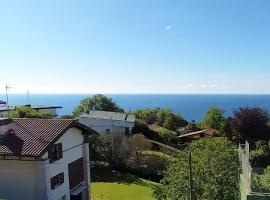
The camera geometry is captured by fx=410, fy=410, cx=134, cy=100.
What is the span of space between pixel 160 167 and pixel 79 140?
16.2 meters

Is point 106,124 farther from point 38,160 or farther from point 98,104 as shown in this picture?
point 98,104

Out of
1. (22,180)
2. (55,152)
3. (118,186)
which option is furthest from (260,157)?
(22,180)

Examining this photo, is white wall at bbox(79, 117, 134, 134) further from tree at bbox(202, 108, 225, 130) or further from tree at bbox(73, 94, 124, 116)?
tree at bbox(73, 94, 124, 116)

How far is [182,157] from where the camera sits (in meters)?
26.0

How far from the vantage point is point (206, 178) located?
21.2m

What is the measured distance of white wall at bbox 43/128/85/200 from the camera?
25.3m

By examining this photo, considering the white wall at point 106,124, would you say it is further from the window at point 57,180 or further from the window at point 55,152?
the window at point 57,180

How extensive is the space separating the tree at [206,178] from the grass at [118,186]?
9.38 m

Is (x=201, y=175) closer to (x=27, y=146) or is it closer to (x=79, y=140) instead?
(x=27, y=146)

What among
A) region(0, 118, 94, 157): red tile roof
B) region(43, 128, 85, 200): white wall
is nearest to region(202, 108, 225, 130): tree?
region(43, 128, 85, 200): white wall

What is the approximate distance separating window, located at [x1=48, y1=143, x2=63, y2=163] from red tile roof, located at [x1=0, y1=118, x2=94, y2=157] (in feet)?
2.43

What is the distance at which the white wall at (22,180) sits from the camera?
24672 mm

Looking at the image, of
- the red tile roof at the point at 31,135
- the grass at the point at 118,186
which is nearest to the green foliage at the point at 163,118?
the grass at the point at 118,186

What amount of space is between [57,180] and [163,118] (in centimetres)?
6874
